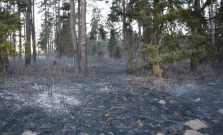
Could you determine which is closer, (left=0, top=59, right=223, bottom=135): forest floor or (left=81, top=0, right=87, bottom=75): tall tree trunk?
(left=0, top=59, right=223, bottom=135): forest floor

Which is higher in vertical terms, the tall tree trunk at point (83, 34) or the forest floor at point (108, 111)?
the tall tree trunk at point (83, 34)

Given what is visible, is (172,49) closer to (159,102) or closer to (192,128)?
A: (159,102)

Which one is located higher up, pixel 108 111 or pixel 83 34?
pixel 83 34

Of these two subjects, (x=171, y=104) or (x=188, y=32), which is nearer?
(x=171, y=104)

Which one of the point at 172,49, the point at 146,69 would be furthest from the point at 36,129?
the point at 146,69

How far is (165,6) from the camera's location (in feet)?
26.8

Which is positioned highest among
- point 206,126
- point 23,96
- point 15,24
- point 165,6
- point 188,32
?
point 165,6

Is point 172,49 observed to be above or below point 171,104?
above

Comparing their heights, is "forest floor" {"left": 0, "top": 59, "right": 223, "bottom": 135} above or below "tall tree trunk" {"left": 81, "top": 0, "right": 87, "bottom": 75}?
below

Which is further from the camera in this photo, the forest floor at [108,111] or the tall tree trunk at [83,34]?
the tall tree trunk at [83,34]

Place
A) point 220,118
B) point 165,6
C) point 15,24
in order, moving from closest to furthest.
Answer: point 220,118, point 165,6, point 15,24

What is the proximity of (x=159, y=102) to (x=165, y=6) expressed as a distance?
459 centimetres

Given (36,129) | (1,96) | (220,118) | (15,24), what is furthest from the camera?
(15,24)

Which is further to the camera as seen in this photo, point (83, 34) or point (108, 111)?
point (83, 34)
